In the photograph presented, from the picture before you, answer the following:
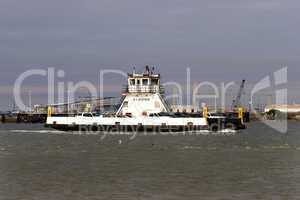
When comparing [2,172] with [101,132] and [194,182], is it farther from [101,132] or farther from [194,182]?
A: [101,132]

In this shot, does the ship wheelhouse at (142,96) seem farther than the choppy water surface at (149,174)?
Yes

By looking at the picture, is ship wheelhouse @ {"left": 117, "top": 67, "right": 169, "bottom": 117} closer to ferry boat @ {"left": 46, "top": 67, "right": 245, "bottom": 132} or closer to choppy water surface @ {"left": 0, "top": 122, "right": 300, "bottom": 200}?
ferry boat @ {"left": 46, "top": 67, "right": 245, "bottom": 132}

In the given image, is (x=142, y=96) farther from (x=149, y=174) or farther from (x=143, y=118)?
(x=149, y=174)

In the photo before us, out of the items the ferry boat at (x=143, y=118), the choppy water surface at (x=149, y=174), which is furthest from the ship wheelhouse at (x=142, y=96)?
the choppy water surface at (x=149, y=174)

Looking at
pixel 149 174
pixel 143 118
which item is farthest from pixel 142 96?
pixel 149 174

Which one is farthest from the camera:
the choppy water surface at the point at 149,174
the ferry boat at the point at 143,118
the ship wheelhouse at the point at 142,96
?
the ship wheelhouse at the point at 142,96

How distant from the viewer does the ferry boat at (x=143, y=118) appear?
7531cm

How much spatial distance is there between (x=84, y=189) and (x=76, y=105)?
108 metres

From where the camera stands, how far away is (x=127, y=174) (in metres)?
34.4

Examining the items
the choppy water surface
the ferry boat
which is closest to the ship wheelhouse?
the ferry boat

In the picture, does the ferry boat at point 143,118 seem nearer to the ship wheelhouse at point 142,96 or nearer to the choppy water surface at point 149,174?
the ship wheelhouse at point 142,96

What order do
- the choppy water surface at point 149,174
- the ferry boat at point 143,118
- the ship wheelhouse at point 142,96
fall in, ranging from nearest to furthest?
the choppy water surface at point 149,174 → the ferry boat at point 143,118 → the ship wheelhouse at point 142,96

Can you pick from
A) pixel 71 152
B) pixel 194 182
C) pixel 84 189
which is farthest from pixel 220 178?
pixel 71 152

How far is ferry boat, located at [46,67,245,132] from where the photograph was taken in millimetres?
75312
